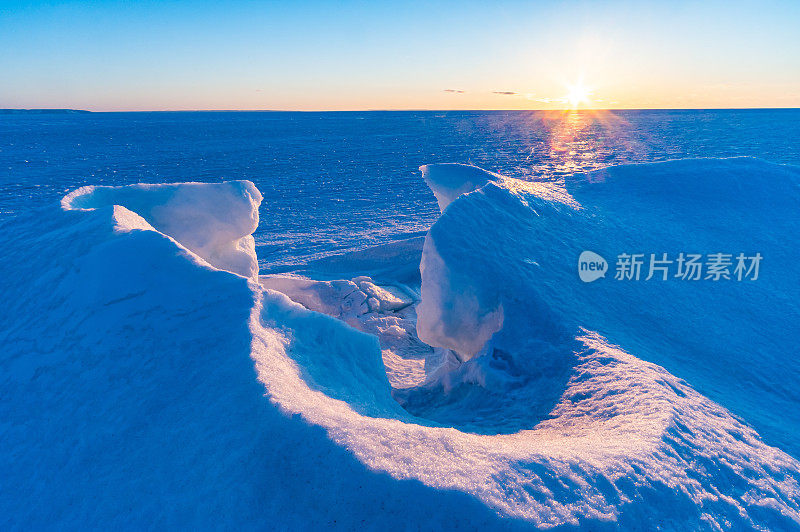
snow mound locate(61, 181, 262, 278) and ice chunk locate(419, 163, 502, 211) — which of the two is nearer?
snow mound locate(61, 181, 262, 278)

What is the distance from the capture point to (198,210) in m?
6.38

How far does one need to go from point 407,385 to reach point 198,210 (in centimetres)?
388

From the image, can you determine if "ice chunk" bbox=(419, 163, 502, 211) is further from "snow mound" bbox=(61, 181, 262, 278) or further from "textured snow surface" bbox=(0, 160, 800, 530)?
"snow mound" bbox=(61, 181, 262, 278)

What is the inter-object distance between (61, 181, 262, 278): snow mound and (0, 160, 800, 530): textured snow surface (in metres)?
0.05

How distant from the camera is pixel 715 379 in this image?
4.09 m

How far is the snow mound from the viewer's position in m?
6.07

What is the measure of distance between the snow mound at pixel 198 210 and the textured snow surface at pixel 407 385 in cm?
5

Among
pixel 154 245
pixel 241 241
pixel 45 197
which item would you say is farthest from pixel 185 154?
pixel 154 245

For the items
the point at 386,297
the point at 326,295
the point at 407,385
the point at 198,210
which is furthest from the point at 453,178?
the point at 198,210

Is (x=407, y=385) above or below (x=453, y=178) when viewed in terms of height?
below

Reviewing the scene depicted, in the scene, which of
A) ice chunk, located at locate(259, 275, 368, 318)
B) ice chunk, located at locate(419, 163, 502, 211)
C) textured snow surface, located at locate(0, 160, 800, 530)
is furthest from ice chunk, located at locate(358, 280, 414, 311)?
textured snow surface, located at locate(0, 160, 800, 530)

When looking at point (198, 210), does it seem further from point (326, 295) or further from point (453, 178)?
point (453, 178)

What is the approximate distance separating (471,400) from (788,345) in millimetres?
3464

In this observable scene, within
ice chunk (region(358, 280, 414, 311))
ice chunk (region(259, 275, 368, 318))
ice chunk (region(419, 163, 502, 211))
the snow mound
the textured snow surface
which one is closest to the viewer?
the textured snow surface
